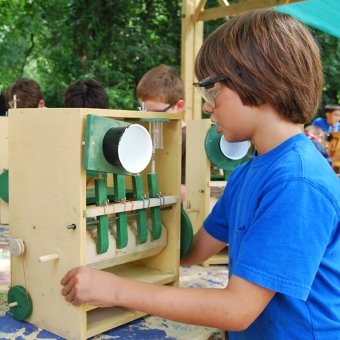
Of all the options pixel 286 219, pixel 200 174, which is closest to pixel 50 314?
pixel 286 219

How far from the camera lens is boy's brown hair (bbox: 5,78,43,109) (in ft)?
10.8

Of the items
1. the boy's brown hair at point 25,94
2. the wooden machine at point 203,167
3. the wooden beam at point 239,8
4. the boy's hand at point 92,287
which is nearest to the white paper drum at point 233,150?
the wooden machine at point 203,167

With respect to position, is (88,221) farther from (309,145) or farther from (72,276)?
(309,145)

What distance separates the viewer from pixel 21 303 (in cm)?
129

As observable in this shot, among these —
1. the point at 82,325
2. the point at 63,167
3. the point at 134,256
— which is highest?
the point at 63,167

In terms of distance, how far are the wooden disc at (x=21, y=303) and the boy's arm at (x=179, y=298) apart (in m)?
0.18

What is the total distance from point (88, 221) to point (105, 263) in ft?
0.42

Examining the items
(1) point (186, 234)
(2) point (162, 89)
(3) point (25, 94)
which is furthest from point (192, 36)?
(1) point (186, 234)

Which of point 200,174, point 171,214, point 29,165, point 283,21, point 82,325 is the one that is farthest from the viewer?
point 200,174

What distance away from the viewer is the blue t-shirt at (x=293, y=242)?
898 millimetres

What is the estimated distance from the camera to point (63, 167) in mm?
1177

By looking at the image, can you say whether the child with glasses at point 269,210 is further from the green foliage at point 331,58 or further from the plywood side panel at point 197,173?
the green foliage at point 331,58

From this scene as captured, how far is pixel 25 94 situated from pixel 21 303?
2318mm

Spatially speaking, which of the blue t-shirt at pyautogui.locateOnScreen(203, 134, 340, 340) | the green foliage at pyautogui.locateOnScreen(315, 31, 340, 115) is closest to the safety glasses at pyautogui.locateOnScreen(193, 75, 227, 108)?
the blue t-shirt at pyautogui.locateOnScreen(203, 134, 340, 340)
